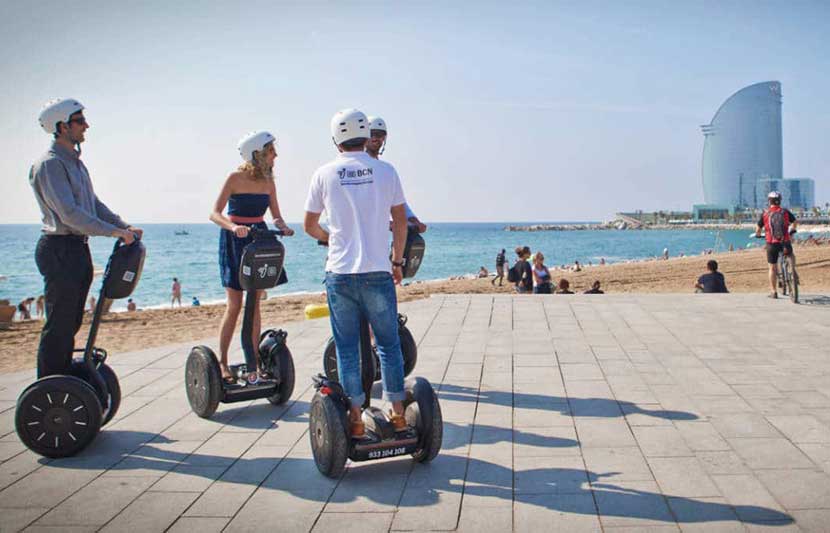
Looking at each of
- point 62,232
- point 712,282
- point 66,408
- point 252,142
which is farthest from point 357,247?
point 712,282

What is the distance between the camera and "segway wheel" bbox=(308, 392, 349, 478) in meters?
3.77

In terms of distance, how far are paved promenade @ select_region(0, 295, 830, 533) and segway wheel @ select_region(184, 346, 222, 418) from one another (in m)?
0.12

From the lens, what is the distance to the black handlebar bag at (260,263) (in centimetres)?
480

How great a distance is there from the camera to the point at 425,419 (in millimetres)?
3941

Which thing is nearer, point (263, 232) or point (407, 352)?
point (263, 232)

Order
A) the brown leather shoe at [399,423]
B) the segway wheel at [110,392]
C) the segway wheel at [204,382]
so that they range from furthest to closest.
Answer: the segway wheel at [204,382]
the segway wheel at [110,392]
the brown leather shoe at [399,423]

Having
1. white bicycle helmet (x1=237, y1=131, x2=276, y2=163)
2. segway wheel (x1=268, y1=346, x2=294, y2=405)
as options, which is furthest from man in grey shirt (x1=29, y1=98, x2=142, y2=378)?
segway wheel (x1=268, y1=346, x2=294, y2=405)

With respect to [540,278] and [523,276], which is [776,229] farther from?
[523,276]

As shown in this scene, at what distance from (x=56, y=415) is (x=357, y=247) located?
6.73 feet

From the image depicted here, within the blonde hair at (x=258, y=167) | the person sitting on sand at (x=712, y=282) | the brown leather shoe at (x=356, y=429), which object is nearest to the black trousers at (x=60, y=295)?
the blonde hair at (x=258, y=167)

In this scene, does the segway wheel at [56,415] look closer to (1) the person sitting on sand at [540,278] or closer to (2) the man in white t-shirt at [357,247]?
(2) the man in white t-shirt at [357,247]

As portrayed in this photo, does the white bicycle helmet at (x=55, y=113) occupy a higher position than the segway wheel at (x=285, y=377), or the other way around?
the white bicycle helmet at (x=55, y=113)

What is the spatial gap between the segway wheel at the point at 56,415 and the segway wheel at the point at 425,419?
1.87 metres

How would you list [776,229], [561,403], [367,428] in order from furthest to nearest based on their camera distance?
[776,229] < [561,403] < [367,428]
